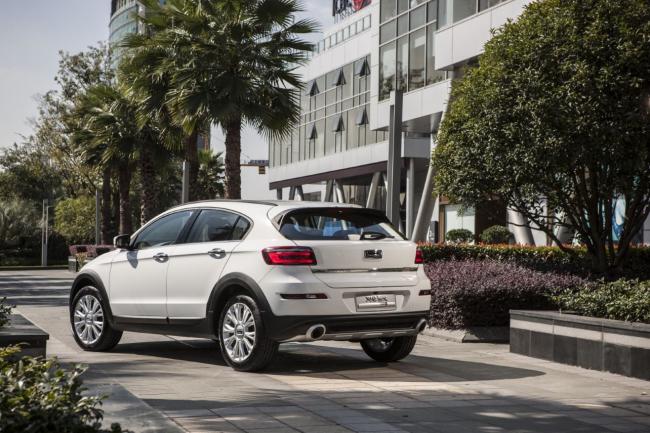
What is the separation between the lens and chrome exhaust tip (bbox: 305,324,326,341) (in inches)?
342

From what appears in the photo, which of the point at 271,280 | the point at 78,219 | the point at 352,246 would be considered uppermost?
the point at 78,219

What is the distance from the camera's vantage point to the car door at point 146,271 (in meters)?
10.1

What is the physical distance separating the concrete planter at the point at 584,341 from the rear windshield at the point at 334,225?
213 centimetres

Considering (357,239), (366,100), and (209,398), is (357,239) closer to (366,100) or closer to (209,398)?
(209,398)

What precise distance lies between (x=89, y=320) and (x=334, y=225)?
10.9 ft

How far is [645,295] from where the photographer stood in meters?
9.83

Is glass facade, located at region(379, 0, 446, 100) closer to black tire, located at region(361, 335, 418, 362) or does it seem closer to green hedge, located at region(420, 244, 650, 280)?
green hedge, located at region(420, 244, 650, 280)

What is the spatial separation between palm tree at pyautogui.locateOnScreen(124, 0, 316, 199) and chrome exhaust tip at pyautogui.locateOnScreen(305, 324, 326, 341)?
1485 centimetres

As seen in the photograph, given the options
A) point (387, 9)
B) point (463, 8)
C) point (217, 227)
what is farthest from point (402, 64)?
point (217, 227)

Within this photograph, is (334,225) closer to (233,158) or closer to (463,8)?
(233,158)

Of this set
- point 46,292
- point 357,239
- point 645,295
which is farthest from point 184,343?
point 46,292

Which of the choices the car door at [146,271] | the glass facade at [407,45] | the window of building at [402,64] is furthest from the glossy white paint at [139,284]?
the window of building at [402,64]

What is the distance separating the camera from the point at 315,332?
8.73 meters

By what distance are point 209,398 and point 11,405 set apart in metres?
3.53
